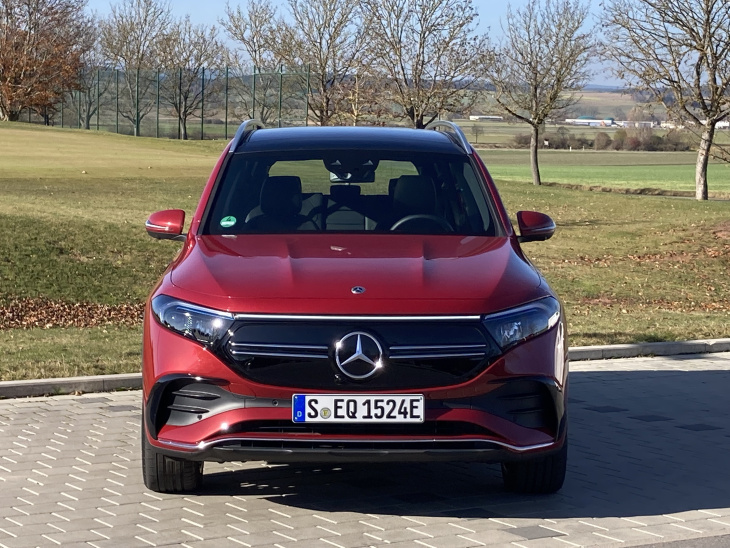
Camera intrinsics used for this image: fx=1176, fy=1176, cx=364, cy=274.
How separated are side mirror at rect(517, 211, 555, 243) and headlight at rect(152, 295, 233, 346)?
209 cm

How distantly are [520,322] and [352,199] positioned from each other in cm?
173

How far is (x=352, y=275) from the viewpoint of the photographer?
5.23 m

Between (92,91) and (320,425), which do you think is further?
(92,91)

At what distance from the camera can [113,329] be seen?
12.4 m

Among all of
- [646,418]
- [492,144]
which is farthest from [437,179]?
[492,144]

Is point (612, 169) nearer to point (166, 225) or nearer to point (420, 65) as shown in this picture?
point (420, 65)

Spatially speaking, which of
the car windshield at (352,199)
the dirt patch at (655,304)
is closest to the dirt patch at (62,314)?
the dirt patch at (655,304)

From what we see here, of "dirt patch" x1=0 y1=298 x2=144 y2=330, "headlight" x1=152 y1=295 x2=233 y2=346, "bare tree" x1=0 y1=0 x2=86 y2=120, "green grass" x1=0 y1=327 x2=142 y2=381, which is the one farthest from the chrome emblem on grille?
"bare tree" x1=0 y1=0 x2=86 y2=120

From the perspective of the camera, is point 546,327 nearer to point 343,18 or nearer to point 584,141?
point 343,18

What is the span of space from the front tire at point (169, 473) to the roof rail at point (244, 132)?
2021 mm

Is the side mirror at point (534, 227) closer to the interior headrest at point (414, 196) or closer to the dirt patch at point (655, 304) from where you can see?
the interior headrest at point (414, 196)

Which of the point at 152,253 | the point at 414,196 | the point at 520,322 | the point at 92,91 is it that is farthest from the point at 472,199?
the point at 92,91

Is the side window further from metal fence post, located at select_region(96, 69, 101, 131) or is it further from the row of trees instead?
metal fence post, located at select_region(96, 69, 101, 131)

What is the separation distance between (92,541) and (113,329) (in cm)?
761
